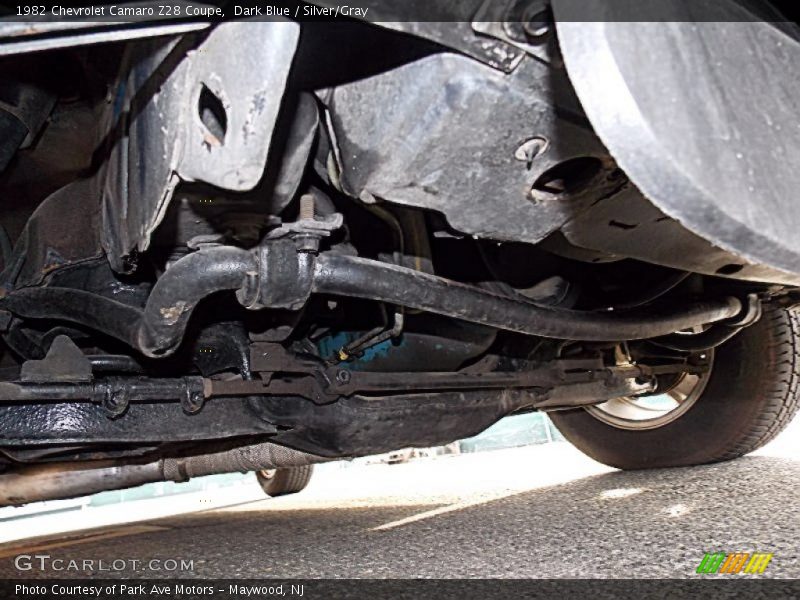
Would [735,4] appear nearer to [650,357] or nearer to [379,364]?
[379,364]

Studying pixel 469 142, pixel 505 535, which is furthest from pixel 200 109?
pixel 505 535

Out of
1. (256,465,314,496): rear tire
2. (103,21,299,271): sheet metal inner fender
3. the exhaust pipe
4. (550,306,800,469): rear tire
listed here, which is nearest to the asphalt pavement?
(550,306,800,469): rear tire

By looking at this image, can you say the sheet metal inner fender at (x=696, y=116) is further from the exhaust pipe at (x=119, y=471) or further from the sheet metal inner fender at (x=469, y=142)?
the exhaust pipe at (x=119, y=471)

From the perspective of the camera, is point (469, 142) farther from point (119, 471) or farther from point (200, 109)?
point (119, 471)

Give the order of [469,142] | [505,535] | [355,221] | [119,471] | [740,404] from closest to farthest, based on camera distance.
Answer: [469,142] < [355,221] < [505,535] < [119,471] < [740,404]

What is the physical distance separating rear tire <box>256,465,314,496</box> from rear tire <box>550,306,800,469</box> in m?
1.52

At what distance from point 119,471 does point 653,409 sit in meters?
1.55

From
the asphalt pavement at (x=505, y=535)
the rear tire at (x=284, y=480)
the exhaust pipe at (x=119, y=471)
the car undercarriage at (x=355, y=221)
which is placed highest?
the car undercarriage at (x=355, y=221)

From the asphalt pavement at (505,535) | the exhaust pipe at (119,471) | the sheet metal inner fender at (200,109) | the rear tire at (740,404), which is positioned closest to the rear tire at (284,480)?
the asphalt pavement at (505,535)

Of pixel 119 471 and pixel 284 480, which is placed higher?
pixel 119 471

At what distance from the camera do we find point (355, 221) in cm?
102

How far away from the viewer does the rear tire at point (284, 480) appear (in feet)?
9.35

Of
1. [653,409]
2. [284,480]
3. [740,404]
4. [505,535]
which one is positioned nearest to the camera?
[505,535]

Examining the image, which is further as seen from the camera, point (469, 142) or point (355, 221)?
point (355, 221)
